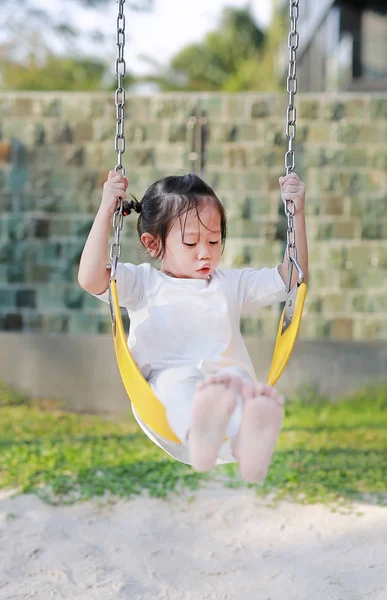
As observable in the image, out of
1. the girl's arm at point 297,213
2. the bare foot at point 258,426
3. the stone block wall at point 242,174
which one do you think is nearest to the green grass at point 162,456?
the stone block wall at point 242,174

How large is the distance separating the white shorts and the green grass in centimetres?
220

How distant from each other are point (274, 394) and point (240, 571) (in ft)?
6.06

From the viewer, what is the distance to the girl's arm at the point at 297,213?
2666 millimetres

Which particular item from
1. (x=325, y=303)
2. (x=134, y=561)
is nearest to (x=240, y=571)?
(x=134, y=561)

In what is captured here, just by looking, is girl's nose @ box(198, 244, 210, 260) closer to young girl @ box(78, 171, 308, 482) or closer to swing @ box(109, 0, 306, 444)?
young girl @ box(78, 171, 308, 482)

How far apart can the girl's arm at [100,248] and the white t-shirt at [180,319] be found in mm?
65

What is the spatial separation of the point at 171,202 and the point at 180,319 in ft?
1.23

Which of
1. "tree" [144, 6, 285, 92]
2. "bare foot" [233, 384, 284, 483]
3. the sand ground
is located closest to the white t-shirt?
"bare foot" [233, 384, 284, 483]

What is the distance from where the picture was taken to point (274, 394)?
6.97ft

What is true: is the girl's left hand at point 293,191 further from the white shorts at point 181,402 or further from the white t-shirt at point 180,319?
the white shorts at point 181,402

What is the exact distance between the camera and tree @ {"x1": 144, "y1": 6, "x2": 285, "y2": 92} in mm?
31859

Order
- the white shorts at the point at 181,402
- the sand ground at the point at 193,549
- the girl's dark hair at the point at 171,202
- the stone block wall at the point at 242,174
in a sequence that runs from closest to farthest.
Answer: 1. the white shorts at the point at 181,402
2. the girl's dark hair at the point at 171,202
3. the sand ground at the point at 193,549
4. the stone block wall at the point at 242,174

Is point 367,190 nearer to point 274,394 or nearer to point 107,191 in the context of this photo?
point 107,191

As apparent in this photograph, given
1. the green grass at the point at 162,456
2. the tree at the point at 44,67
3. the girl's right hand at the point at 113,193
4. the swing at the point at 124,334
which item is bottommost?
the green grass at the point at 162,456
